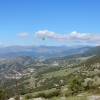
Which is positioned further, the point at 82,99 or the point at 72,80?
the point at 72,80

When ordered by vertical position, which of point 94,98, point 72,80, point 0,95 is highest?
point 94,98

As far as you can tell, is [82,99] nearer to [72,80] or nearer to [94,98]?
[94,98]

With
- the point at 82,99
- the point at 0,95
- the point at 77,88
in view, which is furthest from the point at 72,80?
the point at 82,99

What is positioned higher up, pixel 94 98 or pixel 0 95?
pixel 94 98

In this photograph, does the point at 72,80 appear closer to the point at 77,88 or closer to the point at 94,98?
the point at 77,88

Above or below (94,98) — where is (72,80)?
below

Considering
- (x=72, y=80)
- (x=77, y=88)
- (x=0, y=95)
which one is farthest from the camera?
(x=0, y=95)

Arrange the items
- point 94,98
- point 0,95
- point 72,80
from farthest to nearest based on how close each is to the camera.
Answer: point 0,95 < point 72,80 < point 94,98

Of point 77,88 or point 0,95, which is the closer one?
point 77,88

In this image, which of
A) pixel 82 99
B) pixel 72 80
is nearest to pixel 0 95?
pixel 72 80
